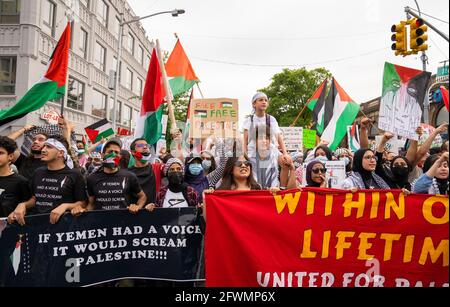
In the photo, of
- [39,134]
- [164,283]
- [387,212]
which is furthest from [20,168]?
[387,212]

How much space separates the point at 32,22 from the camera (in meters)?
17.9

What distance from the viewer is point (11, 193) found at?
12.4 ft

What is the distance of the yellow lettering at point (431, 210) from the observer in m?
3.46

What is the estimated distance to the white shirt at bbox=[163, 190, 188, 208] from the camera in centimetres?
416

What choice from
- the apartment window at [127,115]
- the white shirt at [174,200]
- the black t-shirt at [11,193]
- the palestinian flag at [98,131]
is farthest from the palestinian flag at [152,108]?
the apartment window at [127,115]

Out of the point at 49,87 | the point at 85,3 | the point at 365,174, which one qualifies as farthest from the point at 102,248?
the point at 85,3

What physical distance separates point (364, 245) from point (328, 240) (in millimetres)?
331

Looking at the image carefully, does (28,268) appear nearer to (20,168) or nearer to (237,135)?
(20,168)

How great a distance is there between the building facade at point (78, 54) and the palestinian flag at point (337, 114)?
41.9 feet

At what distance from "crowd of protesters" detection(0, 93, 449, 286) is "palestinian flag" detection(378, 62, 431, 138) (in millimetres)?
215

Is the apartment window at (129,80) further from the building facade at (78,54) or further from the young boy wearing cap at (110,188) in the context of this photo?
the young boy wearing cap at (110,188)

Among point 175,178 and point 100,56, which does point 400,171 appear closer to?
point 175,178
